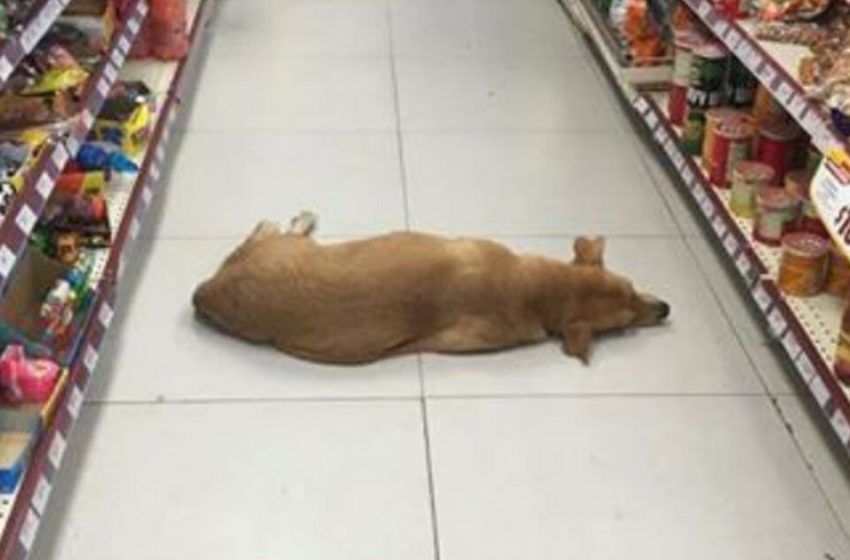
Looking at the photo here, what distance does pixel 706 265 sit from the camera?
119 inches

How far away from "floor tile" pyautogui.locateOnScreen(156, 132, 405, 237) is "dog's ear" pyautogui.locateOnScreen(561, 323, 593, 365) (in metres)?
0.72

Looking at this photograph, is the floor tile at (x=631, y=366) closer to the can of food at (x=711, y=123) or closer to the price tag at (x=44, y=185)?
the can of food at (x=711, y=123)

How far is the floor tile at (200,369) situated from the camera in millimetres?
2471

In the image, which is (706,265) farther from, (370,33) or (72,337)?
(370,33)

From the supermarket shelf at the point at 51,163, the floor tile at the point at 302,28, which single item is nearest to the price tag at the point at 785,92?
the supermarket shelf at the point at 51,163

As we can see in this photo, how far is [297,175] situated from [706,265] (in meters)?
1.19

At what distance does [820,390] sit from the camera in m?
2.24

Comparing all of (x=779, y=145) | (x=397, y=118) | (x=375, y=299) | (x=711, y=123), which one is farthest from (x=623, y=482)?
(x=397, y=118)

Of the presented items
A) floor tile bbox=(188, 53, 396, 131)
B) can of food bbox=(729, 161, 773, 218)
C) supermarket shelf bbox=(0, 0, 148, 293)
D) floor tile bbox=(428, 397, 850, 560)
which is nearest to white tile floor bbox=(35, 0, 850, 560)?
floor tile bbox=(428, 397, 850, 560)

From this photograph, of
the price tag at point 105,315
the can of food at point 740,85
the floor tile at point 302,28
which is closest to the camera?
the price tag at point 105,315

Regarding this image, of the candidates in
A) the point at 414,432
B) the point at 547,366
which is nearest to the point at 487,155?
the point at 547,366

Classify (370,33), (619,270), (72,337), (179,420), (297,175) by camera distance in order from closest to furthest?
(72,337), (179,420), (619,270), (297,175), (370,33)

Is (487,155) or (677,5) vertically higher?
(677,5)

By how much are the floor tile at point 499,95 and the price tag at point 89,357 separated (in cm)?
169
